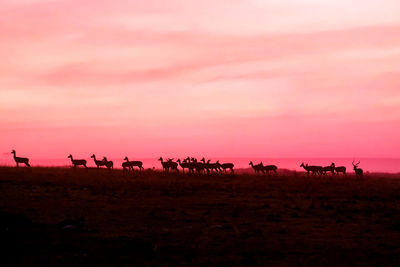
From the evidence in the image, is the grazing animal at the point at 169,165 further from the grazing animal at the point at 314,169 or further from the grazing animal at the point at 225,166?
the grazing animal at the point at 314,169

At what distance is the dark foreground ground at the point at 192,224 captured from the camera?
17422 millimetres

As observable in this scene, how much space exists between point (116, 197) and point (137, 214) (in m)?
6.60

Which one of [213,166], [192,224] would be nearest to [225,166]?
[213,166]

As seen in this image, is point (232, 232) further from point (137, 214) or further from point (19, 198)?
point (19, 198)

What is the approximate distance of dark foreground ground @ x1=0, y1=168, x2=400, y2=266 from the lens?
1742 centimetres

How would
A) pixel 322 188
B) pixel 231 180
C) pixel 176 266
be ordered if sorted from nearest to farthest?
1. pixel 176 266
2. pixel 322 188
3. pixel 231 180

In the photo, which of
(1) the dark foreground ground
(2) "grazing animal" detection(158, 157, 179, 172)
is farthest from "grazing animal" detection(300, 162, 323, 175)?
(1) the dark foreground ground

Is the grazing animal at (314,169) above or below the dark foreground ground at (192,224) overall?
above

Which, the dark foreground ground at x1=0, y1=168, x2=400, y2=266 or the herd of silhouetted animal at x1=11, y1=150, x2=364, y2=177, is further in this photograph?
the herd of silhouetted animal at x1=11, y1=150, x2=364, y2=177

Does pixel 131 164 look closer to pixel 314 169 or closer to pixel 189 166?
pixel 189 166

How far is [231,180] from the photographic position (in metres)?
47.3

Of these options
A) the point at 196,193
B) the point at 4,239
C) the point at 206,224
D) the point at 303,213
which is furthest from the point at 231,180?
the point at 4,239

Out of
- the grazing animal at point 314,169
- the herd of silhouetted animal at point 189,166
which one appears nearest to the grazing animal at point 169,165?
the herd of silhouetted animal at point 189,166

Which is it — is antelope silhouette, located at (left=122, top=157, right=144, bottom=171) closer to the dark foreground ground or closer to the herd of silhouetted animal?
the herd of silhouetted animal
